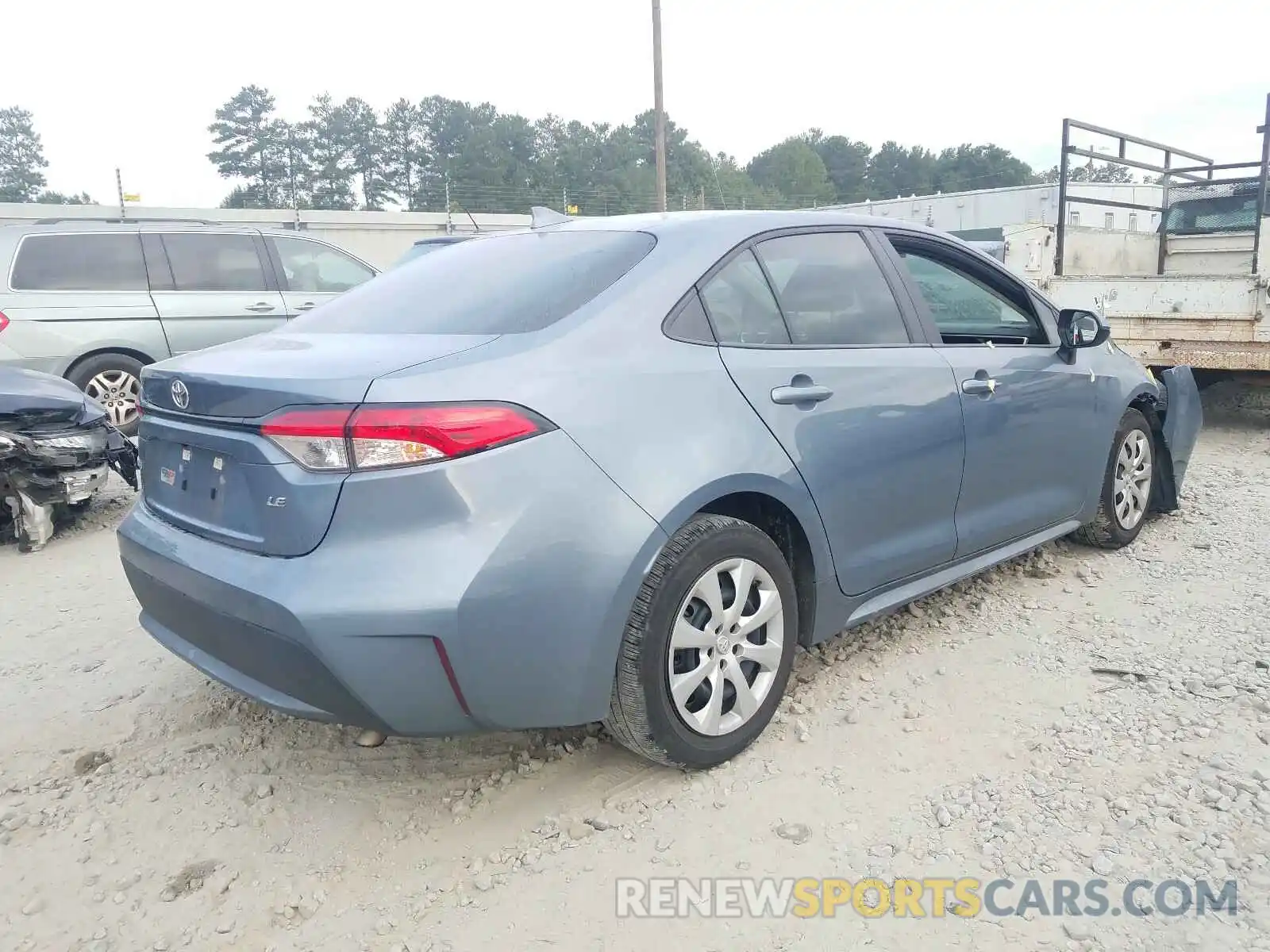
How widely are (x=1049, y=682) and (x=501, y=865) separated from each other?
6.56ft

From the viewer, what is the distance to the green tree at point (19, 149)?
59.4 metres

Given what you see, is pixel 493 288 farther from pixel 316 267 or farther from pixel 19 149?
pixel 19 149

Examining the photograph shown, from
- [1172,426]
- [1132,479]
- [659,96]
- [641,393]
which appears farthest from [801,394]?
[659,96]

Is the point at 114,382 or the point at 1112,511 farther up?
the point at 114,382

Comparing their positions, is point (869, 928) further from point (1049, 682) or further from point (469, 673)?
point (1049, 682)

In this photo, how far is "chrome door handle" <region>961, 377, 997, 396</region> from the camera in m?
3.42

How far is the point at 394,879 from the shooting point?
2338mm

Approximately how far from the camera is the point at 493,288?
278 centimetres

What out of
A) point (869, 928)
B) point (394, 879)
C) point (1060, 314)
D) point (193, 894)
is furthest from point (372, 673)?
point (1060, 314)

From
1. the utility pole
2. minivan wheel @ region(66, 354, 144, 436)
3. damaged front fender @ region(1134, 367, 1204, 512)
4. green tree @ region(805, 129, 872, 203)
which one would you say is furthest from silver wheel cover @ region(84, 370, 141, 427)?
green tree @ region(805, 129, 872, 203)

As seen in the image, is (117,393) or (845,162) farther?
(845,162)

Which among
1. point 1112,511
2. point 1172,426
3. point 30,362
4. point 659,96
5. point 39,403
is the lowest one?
point 1112,511

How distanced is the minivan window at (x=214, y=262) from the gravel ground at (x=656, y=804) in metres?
4.94

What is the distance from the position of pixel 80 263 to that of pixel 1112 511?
7.48 metres
